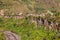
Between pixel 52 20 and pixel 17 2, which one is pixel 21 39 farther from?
pixel 17 2

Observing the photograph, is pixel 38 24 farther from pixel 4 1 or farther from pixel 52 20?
pixel 4 1

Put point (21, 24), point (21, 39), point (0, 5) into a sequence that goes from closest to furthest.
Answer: point (21, 39) → point (21, 24) → point (0, 5)

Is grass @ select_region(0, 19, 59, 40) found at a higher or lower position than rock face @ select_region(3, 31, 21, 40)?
higher

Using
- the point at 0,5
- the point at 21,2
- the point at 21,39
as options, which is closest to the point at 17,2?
the point at 21,2

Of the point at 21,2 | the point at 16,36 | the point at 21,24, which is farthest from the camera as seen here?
the point at 21,2

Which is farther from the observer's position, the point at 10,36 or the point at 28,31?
the point at 10,36

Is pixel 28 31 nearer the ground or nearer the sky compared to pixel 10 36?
nearer the sky

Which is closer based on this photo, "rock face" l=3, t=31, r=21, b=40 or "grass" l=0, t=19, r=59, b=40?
"grass" l=0, t=19, r=59, b=40

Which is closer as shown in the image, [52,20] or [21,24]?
[52,20]

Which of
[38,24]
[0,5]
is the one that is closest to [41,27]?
[38,24]

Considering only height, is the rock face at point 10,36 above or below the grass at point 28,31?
below

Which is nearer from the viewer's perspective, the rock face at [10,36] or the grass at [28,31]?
the grass at [28,31]
